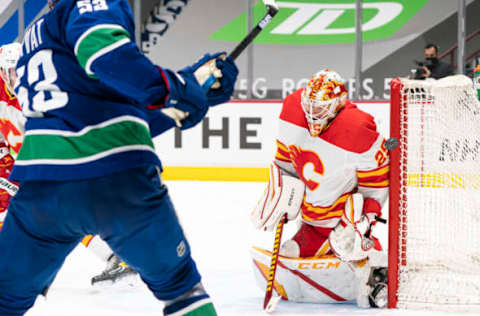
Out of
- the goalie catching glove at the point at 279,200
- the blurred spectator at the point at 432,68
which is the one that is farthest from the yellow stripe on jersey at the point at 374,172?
the blurred spectator at the point at 432,68

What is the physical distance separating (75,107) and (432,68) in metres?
5.73

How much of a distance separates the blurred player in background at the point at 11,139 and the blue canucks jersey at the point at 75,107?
3.65ft

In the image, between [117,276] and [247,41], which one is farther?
[117,276]

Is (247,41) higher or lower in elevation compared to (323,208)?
higher

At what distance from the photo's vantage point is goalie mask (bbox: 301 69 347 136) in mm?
2426

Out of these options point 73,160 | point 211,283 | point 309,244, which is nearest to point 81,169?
point 73,160

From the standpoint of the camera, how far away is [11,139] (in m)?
2.61

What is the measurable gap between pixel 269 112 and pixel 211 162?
0.73 meters

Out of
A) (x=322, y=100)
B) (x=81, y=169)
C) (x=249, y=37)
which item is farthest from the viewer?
(x=322, y=100)

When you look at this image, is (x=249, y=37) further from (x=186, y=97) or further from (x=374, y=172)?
(x=374, y=172)

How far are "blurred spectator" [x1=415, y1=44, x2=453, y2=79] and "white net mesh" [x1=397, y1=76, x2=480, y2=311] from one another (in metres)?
4.01

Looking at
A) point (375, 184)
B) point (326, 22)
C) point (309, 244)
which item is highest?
point (326, 22)

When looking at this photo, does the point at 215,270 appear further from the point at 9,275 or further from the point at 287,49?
the point at 287,49

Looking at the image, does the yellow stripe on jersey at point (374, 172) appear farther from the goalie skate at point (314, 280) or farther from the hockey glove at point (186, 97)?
the hockey glove at point (186, 97)
